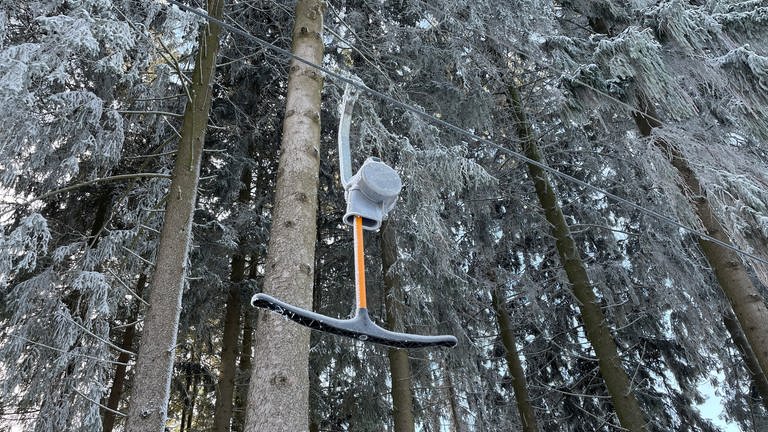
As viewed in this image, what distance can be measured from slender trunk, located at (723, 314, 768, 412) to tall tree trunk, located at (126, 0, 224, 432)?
25.7 feet

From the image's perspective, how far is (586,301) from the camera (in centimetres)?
541

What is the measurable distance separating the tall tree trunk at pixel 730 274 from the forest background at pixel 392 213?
0.08ft

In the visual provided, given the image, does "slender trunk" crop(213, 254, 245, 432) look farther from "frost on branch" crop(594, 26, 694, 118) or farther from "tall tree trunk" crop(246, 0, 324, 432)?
"frost on branch" crop(594, 26, 694, 118)

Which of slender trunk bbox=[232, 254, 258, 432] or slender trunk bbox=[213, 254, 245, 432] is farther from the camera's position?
slender trunk bbox=[232, 254, 258, 432]

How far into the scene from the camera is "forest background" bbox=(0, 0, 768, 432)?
3613 mm

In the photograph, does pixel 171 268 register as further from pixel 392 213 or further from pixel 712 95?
pixel 712 95

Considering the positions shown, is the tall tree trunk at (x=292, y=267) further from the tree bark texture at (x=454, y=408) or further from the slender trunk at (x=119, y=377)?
the tree bark texture at (x=454, y=408)

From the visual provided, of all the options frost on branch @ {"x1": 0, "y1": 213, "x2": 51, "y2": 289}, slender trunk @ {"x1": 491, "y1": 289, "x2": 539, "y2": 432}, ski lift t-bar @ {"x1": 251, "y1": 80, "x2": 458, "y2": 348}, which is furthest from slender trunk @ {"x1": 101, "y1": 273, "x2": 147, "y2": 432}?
ski lift t-bar @ {"x1": 251, "y1": 80, "x2": 458, "y2": 348}

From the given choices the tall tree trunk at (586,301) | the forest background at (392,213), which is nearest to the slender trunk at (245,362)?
the forest background at (392,213)

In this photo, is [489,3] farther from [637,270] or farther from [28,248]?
[28,248]

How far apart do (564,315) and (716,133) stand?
169 inches

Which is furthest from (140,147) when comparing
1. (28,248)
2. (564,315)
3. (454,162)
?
(564,315)

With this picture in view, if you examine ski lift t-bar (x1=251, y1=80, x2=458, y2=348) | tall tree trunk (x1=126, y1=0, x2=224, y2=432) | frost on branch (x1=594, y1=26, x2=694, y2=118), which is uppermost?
frost on branch (x1=594, y1=26, x2=694, y2=118)

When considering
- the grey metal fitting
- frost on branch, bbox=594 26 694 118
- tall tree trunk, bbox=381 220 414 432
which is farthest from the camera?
tall tree trunk, bbox=381 220 414 432
